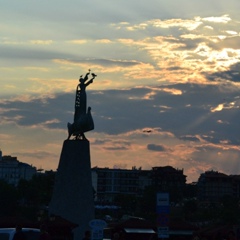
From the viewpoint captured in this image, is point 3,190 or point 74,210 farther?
point 3,190

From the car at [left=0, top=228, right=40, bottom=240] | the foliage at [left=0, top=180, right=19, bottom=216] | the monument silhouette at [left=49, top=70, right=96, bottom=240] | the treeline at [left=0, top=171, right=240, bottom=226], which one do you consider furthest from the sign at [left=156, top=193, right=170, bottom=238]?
the foliage at [left=0, top=180, right=19, bottom=216]

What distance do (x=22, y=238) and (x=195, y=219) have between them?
93.0 m

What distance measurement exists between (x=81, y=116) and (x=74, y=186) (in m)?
4.47

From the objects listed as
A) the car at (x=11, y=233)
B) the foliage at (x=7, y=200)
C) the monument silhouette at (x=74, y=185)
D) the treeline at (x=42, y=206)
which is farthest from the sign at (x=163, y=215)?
the foliage at (x=7, y=200)

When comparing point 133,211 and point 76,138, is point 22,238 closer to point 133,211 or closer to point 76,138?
point 76,138

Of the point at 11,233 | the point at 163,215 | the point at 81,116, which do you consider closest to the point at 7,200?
the point at 81,116

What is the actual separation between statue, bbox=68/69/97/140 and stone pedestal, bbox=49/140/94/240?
98 centimetres

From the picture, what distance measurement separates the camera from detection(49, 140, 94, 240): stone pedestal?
4912cm

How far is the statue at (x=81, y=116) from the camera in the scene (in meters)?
Result: 50.6

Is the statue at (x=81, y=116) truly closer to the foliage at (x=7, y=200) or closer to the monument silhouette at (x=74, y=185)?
the monument silhouette at (x=74, y=185)

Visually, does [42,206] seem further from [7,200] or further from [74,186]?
[74,186]

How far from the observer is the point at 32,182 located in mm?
113562

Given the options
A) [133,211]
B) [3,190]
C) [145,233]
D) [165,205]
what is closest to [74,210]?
[145,233]

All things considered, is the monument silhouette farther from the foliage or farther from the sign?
the foliage
